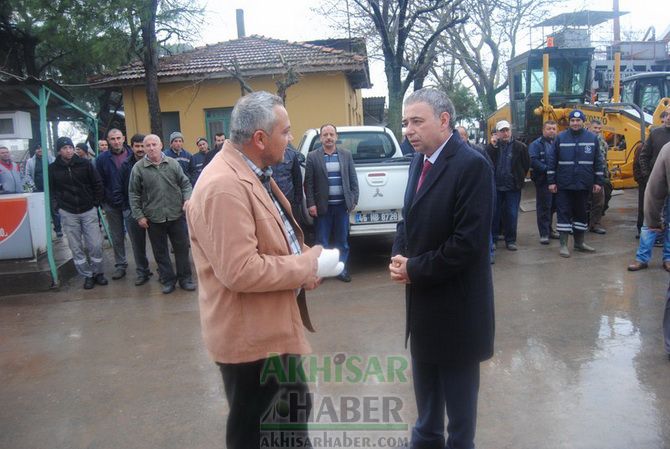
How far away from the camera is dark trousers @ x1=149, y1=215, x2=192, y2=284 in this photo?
22.4 feet

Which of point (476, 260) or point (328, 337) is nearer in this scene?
point (476, 260)

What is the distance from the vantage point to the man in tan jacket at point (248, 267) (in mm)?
2086

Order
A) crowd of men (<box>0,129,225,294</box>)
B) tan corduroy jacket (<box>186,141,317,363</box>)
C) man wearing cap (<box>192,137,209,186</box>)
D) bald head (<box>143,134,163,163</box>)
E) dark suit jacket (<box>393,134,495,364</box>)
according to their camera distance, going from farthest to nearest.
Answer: man wearing cap (<box>192,137,209,186</box>) < crowd of men (<box>0,129,225,294</box>) < bald head (<box>143,134,163,163</box>) < dark suit jacket (<box>393,134,495,364</box>) < tan corduroy jacket (<box>186,141,317,363</box>)

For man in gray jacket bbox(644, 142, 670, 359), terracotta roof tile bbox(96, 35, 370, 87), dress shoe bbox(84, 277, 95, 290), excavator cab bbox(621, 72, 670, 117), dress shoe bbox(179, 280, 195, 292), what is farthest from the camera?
terracotta roof tile bbox(96, 35, 370, 87)

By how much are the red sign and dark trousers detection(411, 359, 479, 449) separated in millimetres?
6345

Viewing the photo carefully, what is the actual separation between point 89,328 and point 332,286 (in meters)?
2.80

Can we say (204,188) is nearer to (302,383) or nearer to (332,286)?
(302,383)

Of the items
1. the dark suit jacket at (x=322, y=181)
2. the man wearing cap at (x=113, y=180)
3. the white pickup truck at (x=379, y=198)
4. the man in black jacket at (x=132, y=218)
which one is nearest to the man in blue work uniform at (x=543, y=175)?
the white pickup truck at (x=379, y=198)

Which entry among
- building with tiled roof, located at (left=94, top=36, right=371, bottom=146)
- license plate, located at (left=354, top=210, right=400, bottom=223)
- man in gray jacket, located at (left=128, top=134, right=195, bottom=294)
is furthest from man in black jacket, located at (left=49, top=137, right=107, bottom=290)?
building with tiled roof, located at (left=94, top=36, right=371, bottom=146)

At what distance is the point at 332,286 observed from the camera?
6902mm

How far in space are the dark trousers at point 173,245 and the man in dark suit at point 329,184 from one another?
5.35 ft

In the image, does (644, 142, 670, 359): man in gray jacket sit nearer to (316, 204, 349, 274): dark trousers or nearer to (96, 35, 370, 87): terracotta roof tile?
(316, 204, 349, 274): dark trousers

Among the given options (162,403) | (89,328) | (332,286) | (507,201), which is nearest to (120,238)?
(89,328)

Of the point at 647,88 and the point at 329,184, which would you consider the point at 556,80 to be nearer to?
the point at 647,88
